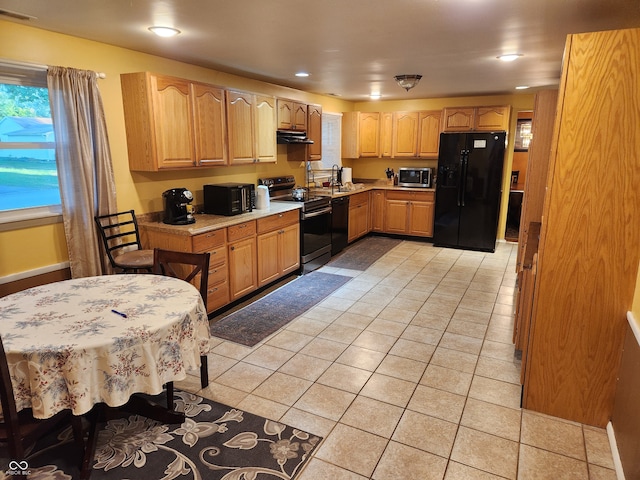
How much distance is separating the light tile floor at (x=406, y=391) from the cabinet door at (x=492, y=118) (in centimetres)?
293

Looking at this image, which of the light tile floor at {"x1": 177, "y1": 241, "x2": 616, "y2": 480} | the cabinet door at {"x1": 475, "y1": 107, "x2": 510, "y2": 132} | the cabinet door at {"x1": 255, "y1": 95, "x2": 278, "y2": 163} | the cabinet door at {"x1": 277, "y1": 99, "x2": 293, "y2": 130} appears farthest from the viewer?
the cabinet door at {"x1": 475, "y1": 107, "x2": 510, "y2": 132}

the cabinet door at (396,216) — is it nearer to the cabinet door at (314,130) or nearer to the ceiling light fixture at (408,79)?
the cabinet door at (314,130)

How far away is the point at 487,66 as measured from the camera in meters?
4.00

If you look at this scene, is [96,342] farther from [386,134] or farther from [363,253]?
[386,134]

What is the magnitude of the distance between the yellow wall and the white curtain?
12cm

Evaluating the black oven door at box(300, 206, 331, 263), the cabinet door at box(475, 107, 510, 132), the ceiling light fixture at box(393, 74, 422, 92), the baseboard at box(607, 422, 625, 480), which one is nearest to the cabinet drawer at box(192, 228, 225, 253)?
the black oven door at box(300, 206, 331, 263)

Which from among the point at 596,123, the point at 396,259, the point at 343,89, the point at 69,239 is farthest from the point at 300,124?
the point at 596,123

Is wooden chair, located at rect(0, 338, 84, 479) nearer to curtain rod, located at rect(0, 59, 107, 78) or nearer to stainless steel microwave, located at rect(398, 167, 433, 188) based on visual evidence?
curtain rod, located at rect(0, 59, 107, 78)

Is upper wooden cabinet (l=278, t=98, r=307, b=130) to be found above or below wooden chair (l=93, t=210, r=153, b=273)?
above

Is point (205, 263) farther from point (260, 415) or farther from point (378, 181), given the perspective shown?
point (378, 181)

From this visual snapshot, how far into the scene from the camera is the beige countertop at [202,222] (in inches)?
137

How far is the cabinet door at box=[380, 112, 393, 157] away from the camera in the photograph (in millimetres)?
6938

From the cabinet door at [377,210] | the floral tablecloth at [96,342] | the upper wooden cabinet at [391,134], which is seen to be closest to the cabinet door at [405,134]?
the upper wooden cabinet at [391,134]

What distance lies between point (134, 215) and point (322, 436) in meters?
2.49
